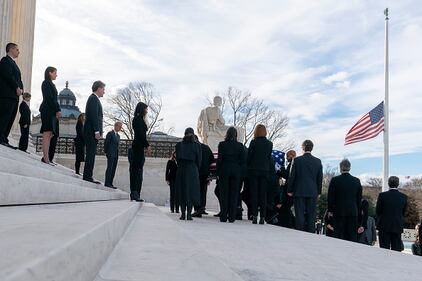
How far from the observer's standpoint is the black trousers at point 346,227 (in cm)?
791

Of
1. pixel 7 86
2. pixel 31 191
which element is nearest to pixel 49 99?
pixel 7 86

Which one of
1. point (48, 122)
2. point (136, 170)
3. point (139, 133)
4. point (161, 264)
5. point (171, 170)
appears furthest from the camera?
point (171, 170)

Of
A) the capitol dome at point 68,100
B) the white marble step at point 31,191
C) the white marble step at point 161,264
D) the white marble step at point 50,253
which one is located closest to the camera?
the white marble step at point 50,253

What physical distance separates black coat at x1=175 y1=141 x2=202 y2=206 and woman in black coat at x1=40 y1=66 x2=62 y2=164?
242 cm

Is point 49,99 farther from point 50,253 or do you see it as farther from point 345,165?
point 50,253

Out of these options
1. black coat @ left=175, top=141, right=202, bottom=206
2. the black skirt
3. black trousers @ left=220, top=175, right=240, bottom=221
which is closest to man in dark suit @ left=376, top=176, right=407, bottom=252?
black trousers @ left=220, top=175, right=240, bottom=221

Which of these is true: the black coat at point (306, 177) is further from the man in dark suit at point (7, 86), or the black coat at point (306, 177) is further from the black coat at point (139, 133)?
the man in dark suit at point (7, 86)

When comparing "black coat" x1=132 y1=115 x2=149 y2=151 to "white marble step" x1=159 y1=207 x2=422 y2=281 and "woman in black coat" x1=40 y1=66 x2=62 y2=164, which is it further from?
"white marble step" x1=159 y1=207 x2=422 y2=281

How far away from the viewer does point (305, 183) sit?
26.8 ft

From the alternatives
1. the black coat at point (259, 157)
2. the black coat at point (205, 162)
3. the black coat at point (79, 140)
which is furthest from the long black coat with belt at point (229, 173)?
the black coat at point (79, 140)

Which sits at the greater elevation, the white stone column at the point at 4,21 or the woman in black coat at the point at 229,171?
the white stone column at the point at 4,21

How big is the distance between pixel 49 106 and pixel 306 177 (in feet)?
15.8

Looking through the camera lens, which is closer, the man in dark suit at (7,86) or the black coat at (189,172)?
the man in dark suit at (7,86)

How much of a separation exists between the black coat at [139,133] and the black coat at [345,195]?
146 inches
